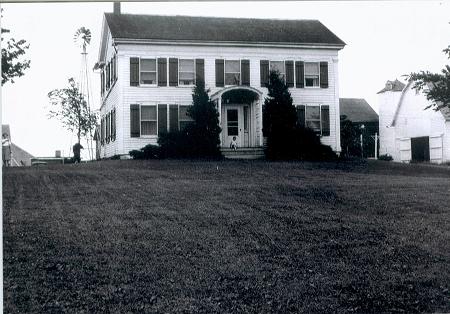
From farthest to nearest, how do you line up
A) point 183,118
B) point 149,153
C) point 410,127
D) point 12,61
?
1. point 183,118
2. point 149,153
3. point 410,127
4. point 12,61

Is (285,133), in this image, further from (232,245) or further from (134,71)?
(232,245)

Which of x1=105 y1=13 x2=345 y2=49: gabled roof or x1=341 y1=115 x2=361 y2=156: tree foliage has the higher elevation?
x1=105 y1=13 x2=345 y2=49: gabled roof

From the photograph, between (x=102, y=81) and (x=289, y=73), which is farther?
(x=102, y=81)

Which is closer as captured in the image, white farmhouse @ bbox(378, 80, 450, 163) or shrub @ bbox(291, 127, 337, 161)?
white farmhouse @ bbox(378, 80, 450, 163)

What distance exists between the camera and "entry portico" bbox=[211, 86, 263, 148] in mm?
17750

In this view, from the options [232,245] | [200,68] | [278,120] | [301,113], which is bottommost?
[232,245]

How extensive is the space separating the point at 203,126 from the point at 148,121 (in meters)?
2.01

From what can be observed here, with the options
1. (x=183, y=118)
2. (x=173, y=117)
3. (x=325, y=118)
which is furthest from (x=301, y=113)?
(x=173, y=117)

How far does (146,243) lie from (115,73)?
12.1 m

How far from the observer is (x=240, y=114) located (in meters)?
18.5

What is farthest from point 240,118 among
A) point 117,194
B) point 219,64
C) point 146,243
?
point 146,243

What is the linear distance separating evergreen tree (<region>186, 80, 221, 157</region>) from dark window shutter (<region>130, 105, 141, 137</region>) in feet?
5.28

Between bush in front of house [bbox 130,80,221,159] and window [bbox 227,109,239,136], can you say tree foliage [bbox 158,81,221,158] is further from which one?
window [bbox 227,109,239,136]

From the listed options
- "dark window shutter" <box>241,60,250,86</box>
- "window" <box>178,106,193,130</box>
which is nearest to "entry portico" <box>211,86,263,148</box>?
"dark window shutter" <box>241,60,250,86</box>
